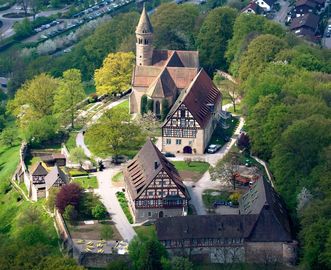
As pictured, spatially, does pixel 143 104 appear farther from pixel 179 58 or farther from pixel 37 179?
pixel 37 179

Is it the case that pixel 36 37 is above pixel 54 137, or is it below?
below

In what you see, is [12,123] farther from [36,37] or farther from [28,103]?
[36,37]

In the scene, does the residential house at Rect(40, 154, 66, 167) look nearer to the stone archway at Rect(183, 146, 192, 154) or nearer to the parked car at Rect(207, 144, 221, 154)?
the stone archway at Rect(183, 146, 192, 154)

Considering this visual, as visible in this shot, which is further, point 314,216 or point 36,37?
point 36,37

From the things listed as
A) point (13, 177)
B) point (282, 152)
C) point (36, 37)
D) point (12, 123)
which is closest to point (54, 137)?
point (13, 177)

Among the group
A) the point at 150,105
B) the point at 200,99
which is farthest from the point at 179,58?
the point at 200,99

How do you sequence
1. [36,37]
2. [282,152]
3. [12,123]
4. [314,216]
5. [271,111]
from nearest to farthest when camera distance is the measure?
[314,216], [282,152], [271,111], [12,123], [36,37]

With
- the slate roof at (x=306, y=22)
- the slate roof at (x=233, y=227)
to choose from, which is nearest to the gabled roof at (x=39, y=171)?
the slate roof at (x=233, y=227)
